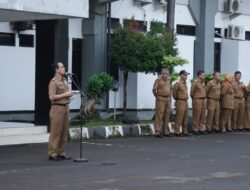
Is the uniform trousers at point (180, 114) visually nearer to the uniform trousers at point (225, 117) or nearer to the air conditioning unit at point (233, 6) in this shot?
the uniform trousers at point (225, 117)

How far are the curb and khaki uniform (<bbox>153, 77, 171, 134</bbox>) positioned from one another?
27.5 inches

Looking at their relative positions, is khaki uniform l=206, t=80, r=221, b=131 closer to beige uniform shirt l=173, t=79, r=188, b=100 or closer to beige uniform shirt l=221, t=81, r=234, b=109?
beige uniform shirt l=221, t=81, r=234, b=109

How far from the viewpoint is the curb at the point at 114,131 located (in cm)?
1926

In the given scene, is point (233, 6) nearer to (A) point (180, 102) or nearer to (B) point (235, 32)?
(B) point (235, 32)

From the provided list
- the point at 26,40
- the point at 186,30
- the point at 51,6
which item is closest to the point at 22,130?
the point at 51,6

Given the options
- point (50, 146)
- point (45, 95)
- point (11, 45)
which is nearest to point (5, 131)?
point (45, 95)

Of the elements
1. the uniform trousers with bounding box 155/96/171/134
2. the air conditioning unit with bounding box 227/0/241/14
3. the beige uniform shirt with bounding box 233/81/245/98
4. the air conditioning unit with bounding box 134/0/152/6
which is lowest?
the uniform trousers with bounding box 155/96/171/134

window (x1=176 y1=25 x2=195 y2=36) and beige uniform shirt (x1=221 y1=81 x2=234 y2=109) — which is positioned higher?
window (x1=176 y1=25 x2=195 y2=36)

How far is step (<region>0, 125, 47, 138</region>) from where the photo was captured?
17.8 metres

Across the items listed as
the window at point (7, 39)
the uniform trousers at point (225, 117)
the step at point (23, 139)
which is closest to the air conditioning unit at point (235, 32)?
the uniform trousers at point (225, 117)

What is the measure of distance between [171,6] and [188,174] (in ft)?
34.8

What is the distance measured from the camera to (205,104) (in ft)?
72.8

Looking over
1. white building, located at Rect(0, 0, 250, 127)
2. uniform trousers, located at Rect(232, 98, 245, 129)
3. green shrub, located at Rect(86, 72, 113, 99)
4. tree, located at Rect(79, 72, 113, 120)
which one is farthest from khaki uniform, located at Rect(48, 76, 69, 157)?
uniform trousers, located at Rect(232, 98, 245, 129)

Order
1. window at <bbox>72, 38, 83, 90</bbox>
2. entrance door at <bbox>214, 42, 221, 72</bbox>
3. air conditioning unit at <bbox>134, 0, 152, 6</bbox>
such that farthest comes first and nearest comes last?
entrance door at <bbox>214, 42, 221, 72</bbox> → air conditioning unit at <bbox>134, 0, 152, 6</bbox> → window at <bbox>72, 38, 83, 90</bbox>
